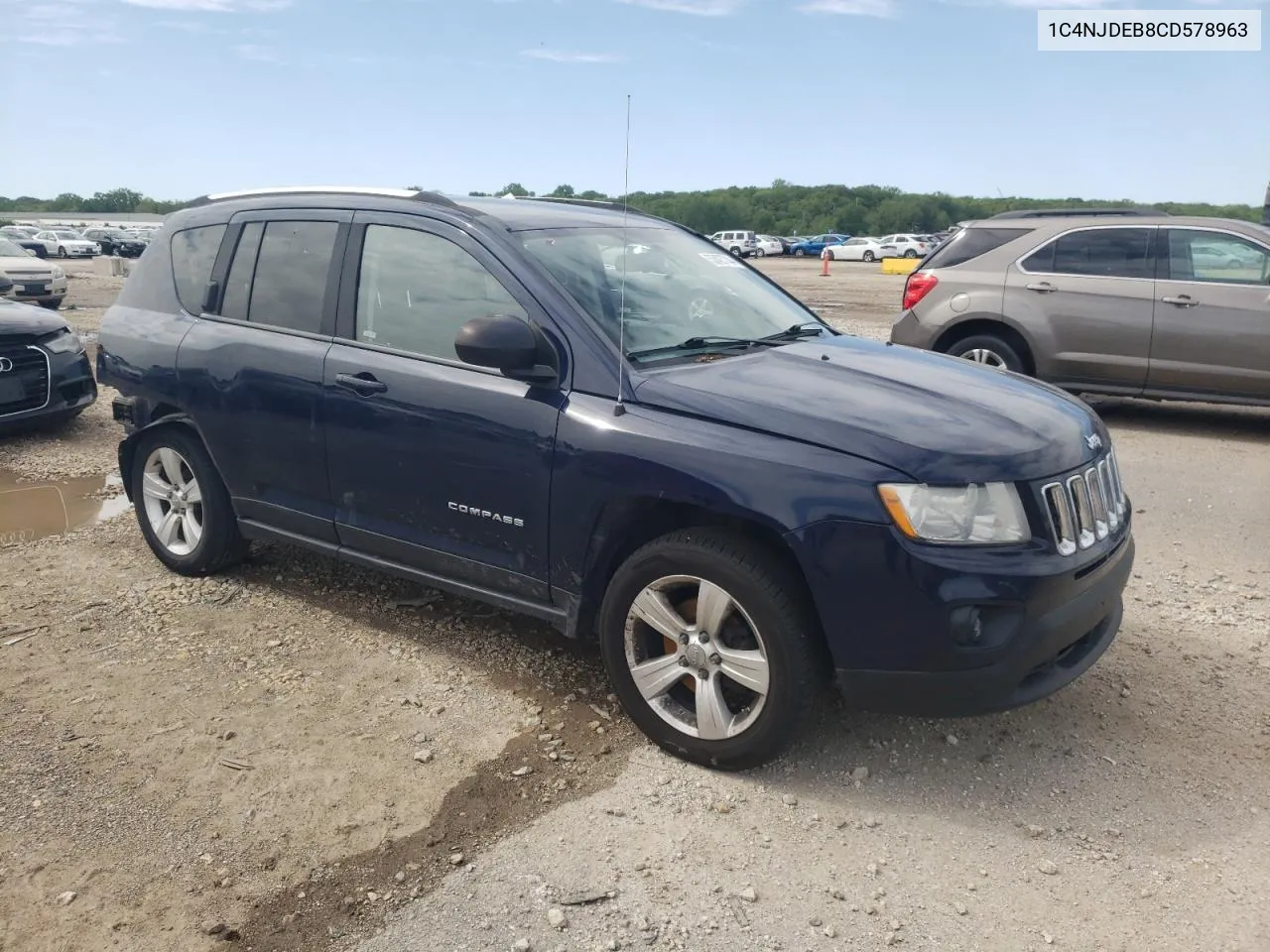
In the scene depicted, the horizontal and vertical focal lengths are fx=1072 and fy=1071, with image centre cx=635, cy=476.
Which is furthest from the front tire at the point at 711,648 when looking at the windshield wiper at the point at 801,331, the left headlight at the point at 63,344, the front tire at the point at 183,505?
the left headlight at the point at 63,344

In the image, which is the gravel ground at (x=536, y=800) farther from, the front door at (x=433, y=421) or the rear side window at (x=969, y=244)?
the rear side window at (x=969, y=244)

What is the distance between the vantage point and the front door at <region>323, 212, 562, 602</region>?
148 inches

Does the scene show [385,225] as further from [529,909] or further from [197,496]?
[529,909]

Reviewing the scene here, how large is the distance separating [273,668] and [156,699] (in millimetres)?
445

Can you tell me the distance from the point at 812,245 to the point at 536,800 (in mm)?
62044

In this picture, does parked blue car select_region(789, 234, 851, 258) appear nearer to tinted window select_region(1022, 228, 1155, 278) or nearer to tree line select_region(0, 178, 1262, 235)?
tree line select_region(0, 178, 1262, 235)

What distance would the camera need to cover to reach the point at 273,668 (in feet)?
13.9

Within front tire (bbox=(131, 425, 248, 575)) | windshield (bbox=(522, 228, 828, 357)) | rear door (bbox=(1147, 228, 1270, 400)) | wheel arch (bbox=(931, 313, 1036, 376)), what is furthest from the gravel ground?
wheel arch (bbox=(931, 313, 1036, 376))

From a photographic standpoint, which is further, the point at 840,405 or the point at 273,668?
the point at 273,668

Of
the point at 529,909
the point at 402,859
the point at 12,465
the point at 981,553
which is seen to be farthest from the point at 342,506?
the point at 12,465

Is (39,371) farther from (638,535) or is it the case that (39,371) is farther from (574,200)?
(638,535)

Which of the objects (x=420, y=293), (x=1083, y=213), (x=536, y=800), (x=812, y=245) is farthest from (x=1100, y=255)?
(x=812, y=245)

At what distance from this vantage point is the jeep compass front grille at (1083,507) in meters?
3.22

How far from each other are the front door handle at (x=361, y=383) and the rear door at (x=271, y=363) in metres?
0.14
